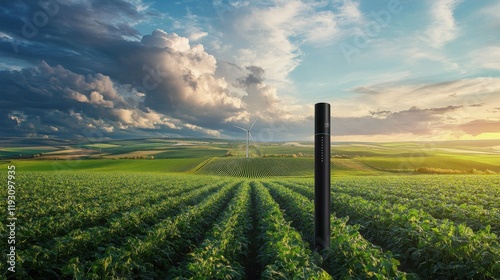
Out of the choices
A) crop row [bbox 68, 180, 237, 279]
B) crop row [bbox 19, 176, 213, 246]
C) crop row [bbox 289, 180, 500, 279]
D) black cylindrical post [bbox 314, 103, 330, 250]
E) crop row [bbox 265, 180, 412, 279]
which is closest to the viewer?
crop row [bbox 265, 180, 412, 279]

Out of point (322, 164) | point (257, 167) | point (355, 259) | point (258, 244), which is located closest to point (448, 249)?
point (355, 259)

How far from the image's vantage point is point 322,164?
7789mm

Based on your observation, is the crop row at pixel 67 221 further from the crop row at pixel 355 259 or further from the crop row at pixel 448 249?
the crop row at pixel 448 249

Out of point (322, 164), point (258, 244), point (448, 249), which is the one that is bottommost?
point (258, 244)

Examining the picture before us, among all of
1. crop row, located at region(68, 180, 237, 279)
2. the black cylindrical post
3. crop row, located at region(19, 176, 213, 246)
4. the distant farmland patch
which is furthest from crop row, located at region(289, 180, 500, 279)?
the distant farmland patch

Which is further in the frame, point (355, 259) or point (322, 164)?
point (322, 164)

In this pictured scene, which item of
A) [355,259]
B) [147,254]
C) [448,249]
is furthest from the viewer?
[147,254]

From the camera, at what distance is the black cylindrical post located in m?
7.80

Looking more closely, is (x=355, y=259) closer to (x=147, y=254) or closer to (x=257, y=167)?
(x=147, y=254)

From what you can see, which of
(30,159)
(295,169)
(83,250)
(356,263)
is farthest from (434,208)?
(30,159)

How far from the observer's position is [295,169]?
310ft

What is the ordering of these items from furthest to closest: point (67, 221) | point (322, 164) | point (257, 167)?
point (257, 167), point (67, 221), point (322, 164)

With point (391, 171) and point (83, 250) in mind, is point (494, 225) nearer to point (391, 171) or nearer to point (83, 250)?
point (83, 250)

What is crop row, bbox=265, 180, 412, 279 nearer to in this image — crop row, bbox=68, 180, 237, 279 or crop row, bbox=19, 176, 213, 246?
crop row, bbox=68, 180, 237, 279
